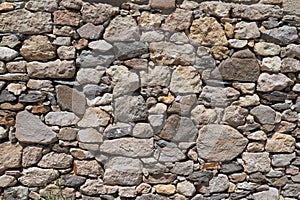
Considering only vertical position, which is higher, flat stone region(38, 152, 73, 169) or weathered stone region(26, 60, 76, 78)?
weathered stone region(26, 60, 76, 78)

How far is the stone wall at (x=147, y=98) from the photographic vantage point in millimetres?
2639

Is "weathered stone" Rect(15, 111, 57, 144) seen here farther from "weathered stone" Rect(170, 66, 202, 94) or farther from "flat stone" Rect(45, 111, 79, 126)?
"weathered stone" Rect(170, 66, 202, 94)

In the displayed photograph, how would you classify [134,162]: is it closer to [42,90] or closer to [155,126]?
[155,126]

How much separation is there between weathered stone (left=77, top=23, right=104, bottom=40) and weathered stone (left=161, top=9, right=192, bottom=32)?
0.42 meters

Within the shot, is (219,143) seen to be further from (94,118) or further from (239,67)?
(94,118)

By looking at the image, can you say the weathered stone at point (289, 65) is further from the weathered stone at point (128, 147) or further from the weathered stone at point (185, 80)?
the weathered stone at point (128, 147)

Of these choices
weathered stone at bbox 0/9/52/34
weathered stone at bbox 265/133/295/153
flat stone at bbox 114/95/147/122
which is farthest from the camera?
weathered stone at bbox 265/133/295/153

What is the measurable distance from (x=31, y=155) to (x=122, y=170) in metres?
0.63

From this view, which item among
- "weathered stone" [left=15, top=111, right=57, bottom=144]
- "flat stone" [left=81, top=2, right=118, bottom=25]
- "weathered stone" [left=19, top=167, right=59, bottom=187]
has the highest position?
"flat stone" [left=81, top=2, right=118, bottom=25]

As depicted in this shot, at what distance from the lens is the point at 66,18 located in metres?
2.62

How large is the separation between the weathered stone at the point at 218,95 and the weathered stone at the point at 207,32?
0.31 metres

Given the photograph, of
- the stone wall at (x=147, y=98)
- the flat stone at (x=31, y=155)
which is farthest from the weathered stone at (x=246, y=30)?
the flat stone at (x=31, y=155)

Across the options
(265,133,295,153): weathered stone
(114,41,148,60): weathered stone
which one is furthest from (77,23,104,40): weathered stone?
(265,133,295,153): weathered stone

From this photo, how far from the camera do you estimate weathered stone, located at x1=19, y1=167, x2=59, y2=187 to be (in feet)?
9.04
